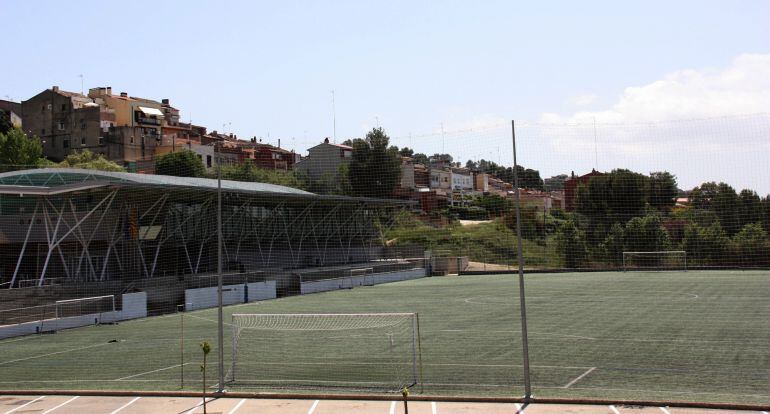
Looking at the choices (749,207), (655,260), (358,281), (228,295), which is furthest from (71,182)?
Answer: (655,260)

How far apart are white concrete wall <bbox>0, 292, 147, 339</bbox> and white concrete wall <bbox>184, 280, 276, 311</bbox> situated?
2.72 metres

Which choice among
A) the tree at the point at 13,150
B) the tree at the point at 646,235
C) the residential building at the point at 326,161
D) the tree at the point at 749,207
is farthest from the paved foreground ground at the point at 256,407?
the tree at the point at 13,150

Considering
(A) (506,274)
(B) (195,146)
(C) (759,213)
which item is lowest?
(A) (506,274)

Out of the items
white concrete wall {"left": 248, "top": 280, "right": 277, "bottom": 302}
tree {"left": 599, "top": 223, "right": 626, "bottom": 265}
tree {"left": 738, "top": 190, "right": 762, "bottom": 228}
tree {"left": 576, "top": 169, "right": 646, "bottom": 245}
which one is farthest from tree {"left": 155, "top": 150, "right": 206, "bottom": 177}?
tree {"left": 738, "top": 190, "right": 762, "bottom": 228}

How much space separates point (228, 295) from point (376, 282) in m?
14.1

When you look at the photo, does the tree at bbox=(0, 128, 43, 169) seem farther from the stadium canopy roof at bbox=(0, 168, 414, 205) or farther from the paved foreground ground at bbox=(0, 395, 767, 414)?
the paved foreground ground at bbox=(0, 395, 767, 414)

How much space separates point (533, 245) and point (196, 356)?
3253 centimetres

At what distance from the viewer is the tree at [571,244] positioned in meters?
40.0

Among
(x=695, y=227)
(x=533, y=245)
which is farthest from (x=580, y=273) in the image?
(x=695, y=227)

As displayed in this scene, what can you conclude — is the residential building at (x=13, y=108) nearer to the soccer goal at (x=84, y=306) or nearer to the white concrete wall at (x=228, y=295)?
the white concrete wall at (x=228, y=295)

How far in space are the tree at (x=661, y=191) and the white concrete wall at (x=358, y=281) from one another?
19.7 metres

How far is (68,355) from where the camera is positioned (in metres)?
19.5

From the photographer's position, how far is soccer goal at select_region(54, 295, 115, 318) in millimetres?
26498

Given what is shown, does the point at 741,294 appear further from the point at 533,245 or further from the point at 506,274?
the point at 506,274
